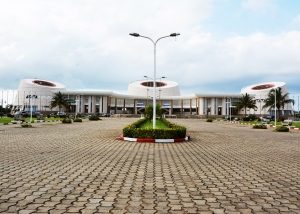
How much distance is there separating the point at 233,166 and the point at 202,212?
502 centimetres

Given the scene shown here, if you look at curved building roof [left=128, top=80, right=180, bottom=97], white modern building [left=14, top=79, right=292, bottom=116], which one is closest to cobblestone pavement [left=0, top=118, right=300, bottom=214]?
white modern building [left=14, top=79, right=292, bottom=116]

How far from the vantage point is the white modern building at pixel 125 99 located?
125 meters

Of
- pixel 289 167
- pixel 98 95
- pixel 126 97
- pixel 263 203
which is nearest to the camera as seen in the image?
pixel 263 203

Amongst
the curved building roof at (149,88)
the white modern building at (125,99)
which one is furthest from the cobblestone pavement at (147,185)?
the curved building roof at (149,88)

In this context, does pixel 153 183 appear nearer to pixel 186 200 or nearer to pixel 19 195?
pixel 186 200

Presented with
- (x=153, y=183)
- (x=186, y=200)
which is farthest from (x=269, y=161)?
(x=186, y=200)

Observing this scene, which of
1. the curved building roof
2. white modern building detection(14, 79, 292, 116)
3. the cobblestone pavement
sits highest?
the curved building roof

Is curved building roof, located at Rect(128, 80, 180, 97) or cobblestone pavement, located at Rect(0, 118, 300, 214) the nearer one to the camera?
cobblestone pavement, located at Rect(0, 118, 300, 214)

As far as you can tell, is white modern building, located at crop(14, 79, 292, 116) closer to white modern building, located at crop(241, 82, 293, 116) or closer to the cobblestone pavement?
white modern building, located at crop(241, 82, 293, 116)

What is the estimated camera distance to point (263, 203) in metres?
5.73

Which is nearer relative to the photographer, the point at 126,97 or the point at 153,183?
the point at 153,183

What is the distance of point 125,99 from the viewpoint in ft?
465

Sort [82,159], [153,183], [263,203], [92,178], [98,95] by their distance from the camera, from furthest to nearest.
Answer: [98,95] < [82,159] < [92,178] < [153,183] < [263,203]

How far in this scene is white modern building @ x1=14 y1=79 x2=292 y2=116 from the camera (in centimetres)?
12501
